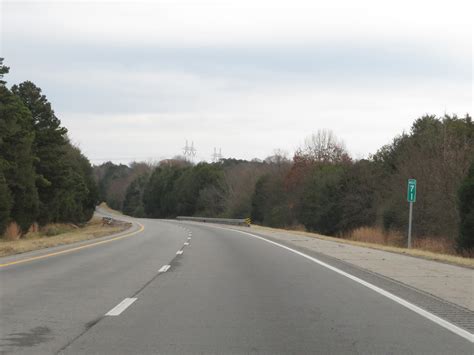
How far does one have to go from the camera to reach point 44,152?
6047 centimetres

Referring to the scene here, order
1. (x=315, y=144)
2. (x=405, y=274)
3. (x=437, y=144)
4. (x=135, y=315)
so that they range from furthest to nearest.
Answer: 1. (x=315, y=144)
2. (x=437, y=144)
3. (x=405, y=274)
4. (x=135, y=315)

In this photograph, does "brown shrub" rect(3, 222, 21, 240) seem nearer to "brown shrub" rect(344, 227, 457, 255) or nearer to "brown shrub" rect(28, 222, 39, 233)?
"brown shrub" rect(28, 222, 39, 233)

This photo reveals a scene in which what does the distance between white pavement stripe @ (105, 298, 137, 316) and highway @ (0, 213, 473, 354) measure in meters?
0.02

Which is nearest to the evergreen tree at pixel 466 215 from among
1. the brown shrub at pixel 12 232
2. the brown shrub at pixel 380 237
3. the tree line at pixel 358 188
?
the tree line at pixel 358 188

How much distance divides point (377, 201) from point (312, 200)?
1303 centimetres

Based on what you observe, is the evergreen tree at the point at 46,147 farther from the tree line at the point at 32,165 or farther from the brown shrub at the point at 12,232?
the brown shrub at the point at 12,232

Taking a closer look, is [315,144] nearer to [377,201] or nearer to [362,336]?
[377,201]

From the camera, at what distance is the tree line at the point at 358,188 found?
4034 cm

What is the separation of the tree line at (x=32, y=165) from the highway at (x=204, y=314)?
31213mm

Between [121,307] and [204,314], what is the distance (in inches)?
61.4

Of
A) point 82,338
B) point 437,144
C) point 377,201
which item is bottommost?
point 82,338

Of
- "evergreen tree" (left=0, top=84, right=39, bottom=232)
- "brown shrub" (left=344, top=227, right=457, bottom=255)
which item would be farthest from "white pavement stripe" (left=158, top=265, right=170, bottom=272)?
"evergreen tree" (left=0, top=84, right=39, bottom=232)

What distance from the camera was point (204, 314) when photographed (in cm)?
961

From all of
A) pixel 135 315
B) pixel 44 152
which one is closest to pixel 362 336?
pixel 135 315
